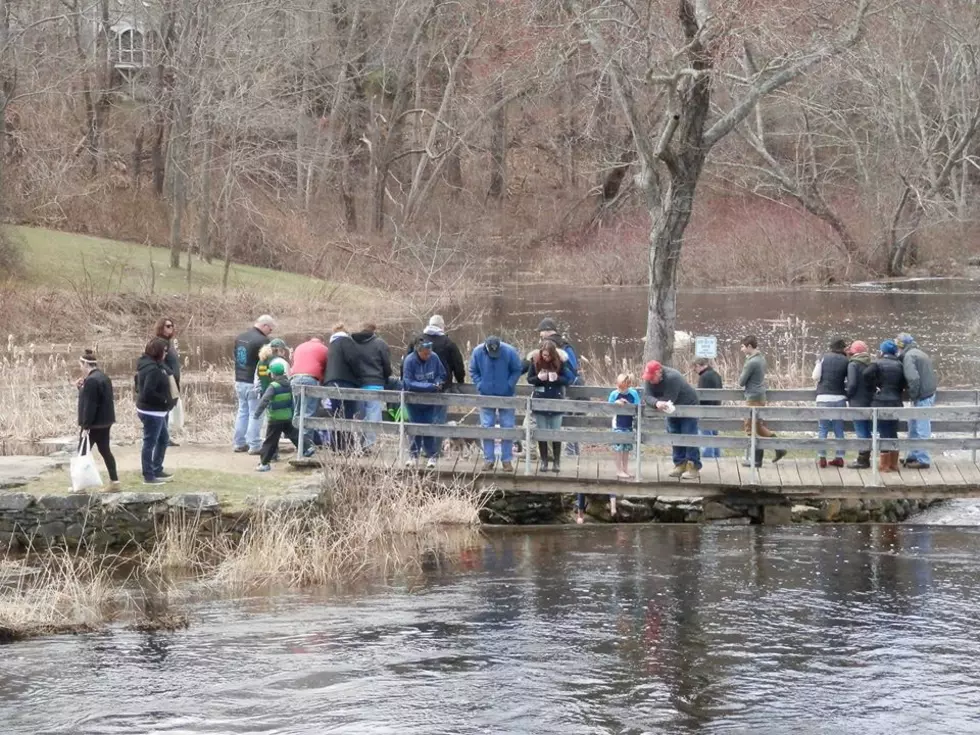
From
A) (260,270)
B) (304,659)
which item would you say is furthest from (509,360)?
(260,270)

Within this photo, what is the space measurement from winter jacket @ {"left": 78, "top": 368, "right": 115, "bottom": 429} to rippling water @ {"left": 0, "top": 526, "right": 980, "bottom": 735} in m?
2.46

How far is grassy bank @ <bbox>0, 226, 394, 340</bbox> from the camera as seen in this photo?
116 feet

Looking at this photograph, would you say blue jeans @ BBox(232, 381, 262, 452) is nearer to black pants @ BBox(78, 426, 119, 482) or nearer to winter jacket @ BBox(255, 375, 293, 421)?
winter jacket @ BBox(255, 375, 293, 421)

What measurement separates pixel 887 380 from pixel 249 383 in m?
7.25

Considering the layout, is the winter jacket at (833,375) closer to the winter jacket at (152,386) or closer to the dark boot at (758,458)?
the dark boot at (758,458)

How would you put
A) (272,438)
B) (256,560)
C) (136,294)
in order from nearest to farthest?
(256,560)
(272,438)
(136,294)

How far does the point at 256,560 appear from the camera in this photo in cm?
1376

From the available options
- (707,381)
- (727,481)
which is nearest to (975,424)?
(727,481)

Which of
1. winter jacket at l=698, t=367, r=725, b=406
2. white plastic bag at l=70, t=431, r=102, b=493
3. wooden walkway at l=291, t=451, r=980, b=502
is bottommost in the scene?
wooden walkway at l=291, t=451, r=980, b=502

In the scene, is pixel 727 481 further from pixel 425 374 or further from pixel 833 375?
pixel 425 374

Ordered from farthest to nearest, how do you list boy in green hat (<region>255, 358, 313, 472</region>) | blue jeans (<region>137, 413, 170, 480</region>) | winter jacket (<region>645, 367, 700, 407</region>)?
winter jacket (<region>645, 367, 700, 407</region>) → boy in green hat (<region>255, 358, 313, 472</region>) → blue jeans (<region>137, 413, 170, 480</region>)

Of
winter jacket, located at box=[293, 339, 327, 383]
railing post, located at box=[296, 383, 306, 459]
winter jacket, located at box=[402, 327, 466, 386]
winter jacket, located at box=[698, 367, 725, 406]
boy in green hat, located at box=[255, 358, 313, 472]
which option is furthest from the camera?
winter jacket, located at box=[698, 367, 725, 406]

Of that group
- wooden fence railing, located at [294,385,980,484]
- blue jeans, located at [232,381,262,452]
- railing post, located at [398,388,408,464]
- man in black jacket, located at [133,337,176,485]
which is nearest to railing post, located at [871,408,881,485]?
wooden fence railing, located at [294,385,980,484]

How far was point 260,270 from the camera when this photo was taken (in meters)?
45.2
